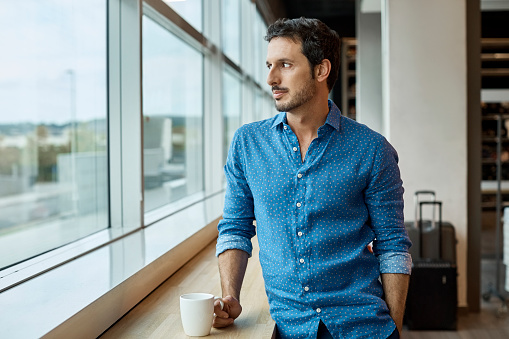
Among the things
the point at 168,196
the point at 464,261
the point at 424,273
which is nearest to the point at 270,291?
the point at 168,196

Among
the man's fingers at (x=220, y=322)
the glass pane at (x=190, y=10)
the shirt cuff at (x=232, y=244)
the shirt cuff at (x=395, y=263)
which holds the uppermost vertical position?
the glass pane at (x=190, y=10)

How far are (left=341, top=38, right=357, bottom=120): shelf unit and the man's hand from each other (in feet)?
36.6

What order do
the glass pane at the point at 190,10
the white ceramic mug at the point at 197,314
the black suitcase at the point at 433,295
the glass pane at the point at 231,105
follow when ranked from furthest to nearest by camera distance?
the glass pane at the point at 231,105
the black suitcase at the point at 433,295
the glass pane at the point at 190,10
the white ceramic mug at the point at 197,314

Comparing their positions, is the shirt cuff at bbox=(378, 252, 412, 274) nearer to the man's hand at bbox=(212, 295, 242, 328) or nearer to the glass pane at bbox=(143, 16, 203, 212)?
the man's hand at bbox=(212, 295, 242, 328)

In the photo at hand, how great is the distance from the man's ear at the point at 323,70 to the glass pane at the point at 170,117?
2.01 metres

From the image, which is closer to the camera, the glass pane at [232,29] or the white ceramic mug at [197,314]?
the white ceramic mug at [197,314]

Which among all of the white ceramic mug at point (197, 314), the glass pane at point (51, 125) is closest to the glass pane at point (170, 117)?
the glass pane at point (51, 125)

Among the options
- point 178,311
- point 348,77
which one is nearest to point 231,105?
point 178,311

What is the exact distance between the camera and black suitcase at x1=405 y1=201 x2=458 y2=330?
4324mm

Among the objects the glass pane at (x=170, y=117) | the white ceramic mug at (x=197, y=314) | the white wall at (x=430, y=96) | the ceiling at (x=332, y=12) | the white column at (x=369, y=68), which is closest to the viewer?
the white ceramic mug at (x=197, y=314)

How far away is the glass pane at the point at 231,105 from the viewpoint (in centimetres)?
662

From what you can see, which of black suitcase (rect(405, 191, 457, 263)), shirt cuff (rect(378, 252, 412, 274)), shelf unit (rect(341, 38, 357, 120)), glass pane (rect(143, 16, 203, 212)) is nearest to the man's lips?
shirt cuff (rect(378, 252, 412, 274))

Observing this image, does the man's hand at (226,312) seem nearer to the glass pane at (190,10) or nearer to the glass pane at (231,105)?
the glass pane at (190,10)

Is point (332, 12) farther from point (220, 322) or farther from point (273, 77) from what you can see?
point (220, 322)
